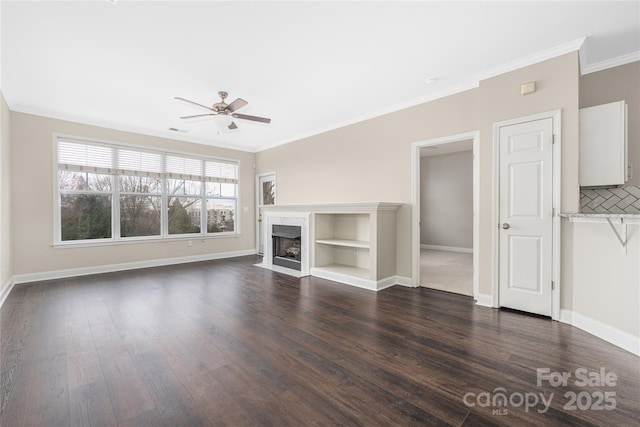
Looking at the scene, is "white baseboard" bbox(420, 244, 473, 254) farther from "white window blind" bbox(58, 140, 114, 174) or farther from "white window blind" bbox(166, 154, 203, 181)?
"white window blind" bbox(58, 140, 114, 174)

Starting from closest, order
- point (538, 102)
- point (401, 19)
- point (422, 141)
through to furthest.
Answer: point (401, 19) < point (538, 102) < point (422, 141)

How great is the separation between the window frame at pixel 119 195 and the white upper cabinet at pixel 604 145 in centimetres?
657

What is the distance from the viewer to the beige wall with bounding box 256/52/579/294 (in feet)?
9.35

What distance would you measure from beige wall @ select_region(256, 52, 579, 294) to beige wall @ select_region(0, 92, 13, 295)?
14.9 feet

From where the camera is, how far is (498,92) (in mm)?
3262

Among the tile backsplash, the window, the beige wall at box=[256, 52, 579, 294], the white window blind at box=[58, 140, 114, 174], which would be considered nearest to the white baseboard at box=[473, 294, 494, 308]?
the beige wall at box=[256, 52, 579, 294]

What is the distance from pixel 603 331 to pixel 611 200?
57.1 inches

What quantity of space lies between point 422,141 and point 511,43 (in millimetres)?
1508

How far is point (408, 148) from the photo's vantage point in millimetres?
4242

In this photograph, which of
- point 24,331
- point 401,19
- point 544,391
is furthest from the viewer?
point 24,331

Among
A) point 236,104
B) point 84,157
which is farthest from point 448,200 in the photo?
point 84,157

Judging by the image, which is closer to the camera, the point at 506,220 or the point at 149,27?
the point at 149,27

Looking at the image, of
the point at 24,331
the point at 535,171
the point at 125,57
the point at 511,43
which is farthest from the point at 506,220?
the point at 24,331

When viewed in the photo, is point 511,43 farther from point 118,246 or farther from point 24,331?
point 118,246
